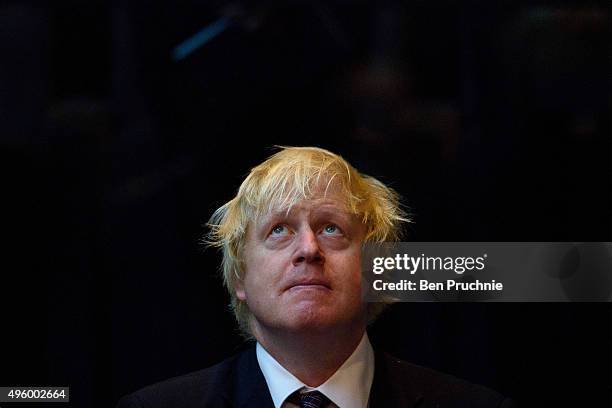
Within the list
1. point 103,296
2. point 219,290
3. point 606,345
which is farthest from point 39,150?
point 606,345

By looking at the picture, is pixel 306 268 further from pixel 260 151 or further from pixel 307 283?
pixel 260 151

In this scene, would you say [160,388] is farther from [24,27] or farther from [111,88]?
[24,27]

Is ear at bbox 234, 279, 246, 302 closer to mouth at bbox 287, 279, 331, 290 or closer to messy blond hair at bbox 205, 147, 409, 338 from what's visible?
messy blond hair at bbox 205, 147, 409, 338

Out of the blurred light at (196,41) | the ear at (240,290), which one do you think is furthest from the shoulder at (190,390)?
the blurred light at (196,41)

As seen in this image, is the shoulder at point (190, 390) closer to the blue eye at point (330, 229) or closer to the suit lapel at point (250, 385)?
the suit lapel at point (250, 385)

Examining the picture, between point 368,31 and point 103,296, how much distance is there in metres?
0.72

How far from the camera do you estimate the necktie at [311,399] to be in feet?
5.60

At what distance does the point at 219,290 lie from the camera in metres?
1.86

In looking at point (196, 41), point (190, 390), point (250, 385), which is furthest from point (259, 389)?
point (196, 41)

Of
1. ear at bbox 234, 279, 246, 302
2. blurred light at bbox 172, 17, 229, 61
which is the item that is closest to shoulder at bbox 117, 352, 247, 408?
ear at bbox 234, 279, 246, 302

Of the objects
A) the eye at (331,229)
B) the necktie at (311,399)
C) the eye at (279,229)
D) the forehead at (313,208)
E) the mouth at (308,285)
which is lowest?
the necktie at (311,399)

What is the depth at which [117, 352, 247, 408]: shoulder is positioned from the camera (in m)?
1.78

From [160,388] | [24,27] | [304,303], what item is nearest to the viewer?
[304,303]

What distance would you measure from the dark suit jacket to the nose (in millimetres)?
224
